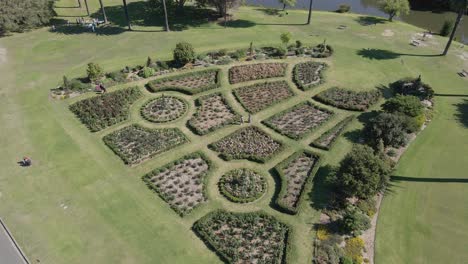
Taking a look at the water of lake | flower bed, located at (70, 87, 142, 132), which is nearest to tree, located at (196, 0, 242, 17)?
the water of lake

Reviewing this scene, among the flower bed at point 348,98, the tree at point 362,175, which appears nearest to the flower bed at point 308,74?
the flower bed at point 348,98

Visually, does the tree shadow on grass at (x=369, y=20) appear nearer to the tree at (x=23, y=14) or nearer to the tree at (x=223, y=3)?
the tree at (x=223, y=3)

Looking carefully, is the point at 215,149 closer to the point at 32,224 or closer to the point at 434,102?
the point at 32,224

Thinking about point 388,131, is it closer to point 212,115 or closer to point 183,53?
point 212,115

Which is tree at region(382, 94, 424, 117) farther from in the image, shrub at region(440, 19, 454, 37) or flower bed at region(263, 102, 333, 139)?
shrub at region(440, 19, 454, 37)

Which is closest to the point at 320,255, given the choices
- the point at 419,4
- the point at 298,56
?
the point at 298,56

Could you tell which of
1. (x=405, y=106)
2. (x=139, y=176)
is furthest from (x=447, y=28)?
(x=139, y=176)
